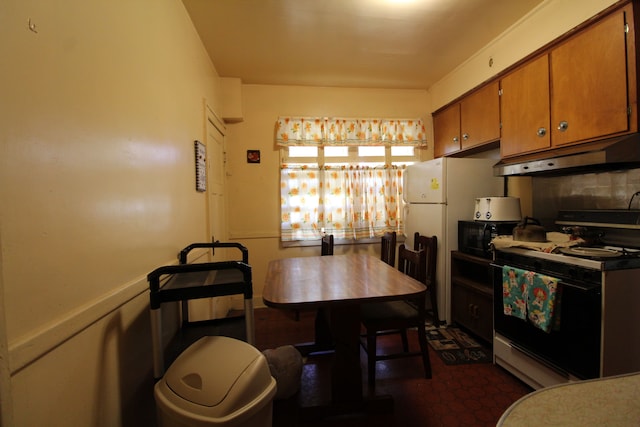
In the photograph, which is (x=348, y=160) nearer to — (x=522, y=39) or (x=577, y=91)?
(x=522, y=39)

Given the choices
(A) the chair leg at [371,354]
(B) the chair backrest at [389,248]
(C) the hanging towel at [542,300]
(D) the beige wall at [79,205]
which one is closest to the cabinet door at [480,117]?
(B) the chair backrest at [389,248]

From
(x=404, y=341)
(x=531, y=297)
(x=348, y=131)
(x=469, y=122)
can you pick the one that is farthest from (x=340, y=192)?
(x=531, y=297)

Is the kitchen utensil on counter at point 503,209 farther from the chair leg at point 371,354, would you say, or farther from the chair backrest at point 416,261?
the chair leg at point 371,354

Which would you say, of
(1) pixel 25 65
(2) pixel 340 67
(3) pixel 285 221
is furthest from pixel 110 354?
(2) pixel 340 67

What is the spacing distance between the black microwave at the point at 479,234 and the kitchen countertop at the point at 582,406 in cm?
187

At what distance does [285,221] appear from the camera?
3.33 m

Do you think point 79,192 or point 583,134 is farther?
point 583,134

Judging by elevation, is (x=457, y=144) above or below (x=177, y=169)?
above

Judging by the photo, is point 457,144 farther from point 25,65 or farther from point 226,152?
point 25,65

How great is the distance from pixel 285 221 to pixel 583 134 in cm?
271

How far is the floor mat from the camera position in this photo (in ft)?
7.16

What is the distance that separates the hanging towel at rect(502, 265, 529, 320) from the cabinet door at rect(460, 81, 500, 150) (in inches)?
52.3

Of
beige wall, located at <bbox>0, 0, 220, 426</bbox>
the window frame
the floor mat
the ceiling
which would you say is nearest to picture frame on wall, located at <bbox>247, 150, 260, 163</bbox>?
the window frame

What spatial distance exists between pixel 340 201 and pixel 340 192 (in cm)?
11
